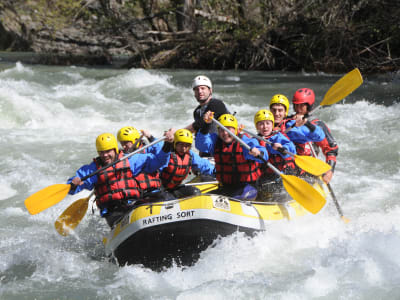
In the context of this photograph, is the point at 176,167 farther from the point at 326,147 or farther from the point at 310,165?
the point at 326,147

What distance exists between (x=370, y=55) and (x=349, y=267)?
33.7 feet

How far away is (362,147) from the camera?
7988 mm

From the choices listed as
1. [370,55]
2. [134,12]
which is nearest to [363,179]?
[370,55]

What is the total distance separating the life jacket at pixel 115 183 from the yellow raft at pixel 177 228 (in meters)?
0.25

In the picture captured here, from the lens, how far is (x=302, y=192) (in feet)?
14.0

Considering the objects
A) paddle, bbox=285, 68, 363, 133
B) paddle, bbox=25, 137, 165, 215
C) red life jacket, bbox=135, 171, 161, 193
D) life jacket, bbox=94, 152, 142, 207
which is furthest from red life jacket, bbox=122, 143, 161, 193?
paddle, bbox=285, 68, 363, 133

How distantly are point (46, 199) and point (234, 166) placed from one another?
1.75 m

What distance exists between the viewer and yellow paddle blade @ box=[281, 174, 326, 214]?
419 cm

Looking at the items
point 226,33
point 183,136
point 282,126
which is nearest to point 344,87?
point 282,126

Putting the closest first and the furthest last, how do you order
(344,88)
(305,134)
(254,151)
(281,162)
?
(254,151) < (281,162) < (305,134) < (344,88)

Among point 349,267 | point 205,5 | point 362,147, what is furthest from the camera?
point 205,5

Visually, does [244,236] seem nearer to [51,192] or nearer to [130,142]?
[130,142]

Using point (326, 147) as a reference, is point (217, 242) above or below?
below

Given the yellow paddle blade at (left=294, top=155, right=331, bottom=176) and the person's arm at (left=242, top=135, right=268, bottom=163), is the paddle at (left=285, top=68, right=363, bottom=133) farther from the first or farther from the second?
the person's arm at (left=242, top=135, right=268, bottom=163)
